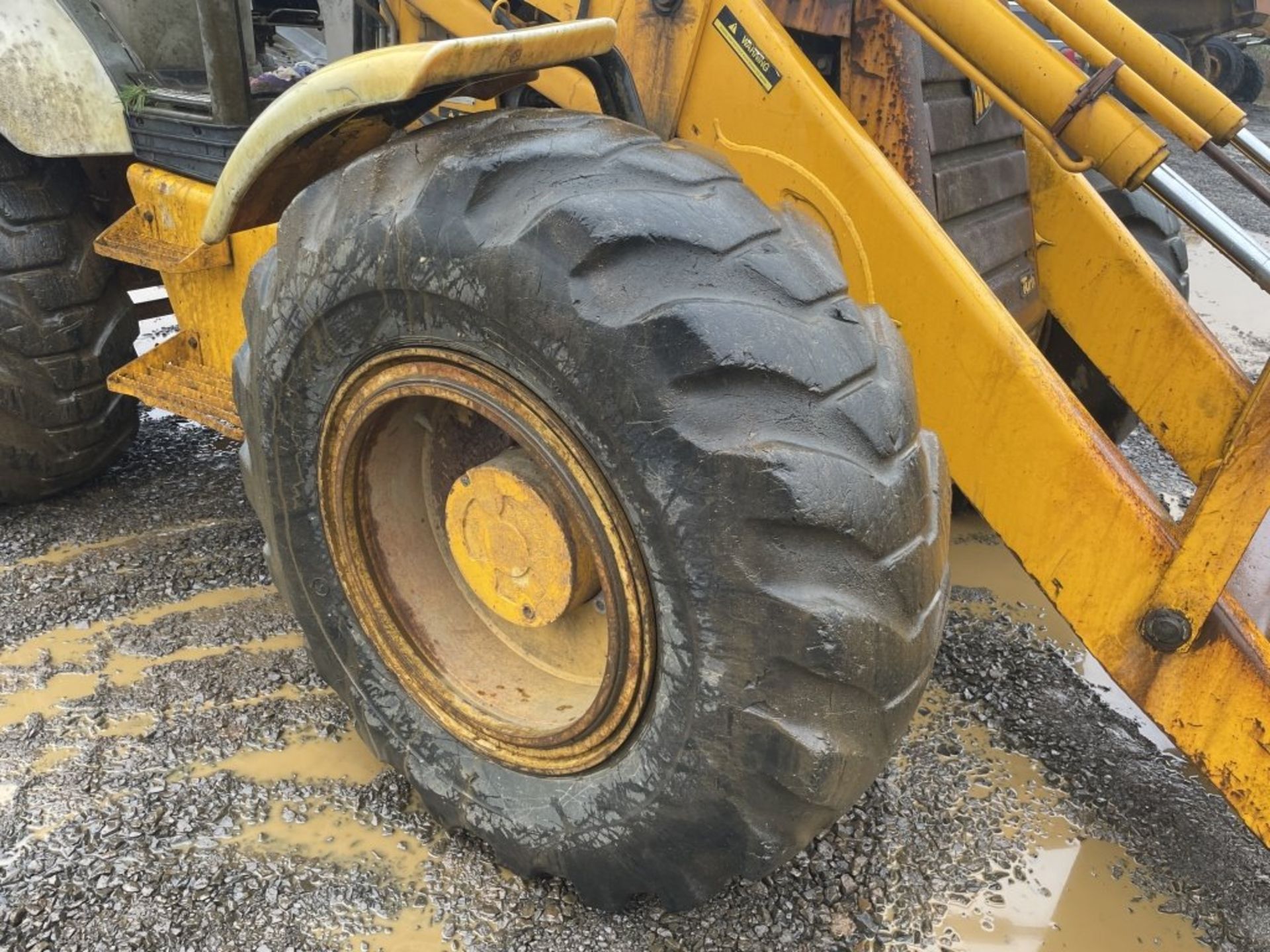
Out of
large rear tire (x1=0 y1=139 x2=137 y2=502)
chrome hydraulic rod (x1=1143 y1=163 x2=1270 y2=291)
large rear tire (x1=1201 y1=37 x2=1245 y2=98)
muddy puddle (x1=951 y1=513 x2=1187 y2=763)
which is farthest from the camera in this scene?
large rear tire (x1=1201 y1=37 x2=1245 y2=98)

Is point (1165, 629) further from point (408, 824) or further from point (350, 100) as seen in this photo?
point (350, 100)

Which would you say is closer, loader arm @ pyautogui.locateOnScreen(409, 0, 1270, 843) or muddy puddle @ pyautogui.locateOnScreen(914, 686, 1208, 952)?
loader arm @ pyautogui.locateOnScreen(409, 0, 1270, 843)

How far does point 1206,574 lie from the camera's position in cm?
172

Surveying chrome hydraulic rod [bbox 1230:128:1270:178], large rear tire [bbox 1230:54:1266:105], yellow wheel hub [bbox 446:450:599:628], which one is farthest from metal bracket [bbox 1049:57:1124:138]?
large rear tire [bbox 1230:54:1266:105]

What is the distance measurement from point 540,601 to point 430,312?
0.56 m

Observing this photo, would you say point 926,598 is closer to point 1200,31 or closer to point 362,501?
point 362,501

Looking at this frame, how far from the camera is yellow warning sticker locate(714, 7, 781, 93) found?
6.88 ft

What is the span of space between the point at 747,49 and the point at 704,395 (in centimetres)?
106

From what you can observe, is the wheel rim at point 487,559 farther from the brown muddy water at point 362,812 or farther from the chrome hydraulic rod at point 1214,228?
the chrome hydraulic rod at point 1214,228

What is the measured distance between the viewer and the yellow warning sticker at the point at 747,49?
6.88 feet

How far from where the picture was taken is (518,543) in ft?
5.96

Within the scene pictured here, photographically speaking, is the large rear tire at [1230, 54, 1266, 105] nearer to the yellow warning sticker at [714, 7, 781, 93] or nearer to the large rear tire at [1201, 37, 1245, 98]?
the large rear tire at [1201, 37, 1245, 98]

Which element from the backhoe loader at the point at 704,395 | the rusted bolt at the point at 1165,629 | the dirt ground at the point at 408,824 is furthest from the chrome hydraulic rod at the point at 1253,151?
the dirt ground at the point at 408,824

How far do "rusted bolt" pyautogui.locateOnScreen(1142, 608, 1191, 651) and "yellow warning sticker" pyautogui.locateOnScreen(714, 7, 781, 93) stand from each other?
1265 millimetres
